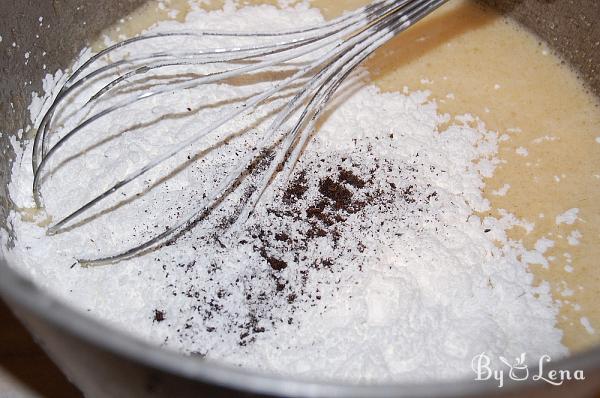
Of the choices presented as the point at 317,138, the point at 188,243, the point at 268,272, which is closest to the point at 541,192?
the point at 317,138

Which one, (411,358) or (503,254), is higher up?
(503,254)

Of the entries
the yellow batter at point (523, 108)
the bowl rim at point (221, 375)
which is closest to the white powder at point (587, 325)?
the yellow batter at point (523, 108)

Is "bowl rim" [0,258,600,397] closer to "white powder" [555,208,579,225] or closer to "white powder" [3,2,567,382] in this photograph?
"white powder" [3,2,567,382]

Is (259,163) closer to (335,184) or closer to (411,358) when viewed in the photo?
(335,184)

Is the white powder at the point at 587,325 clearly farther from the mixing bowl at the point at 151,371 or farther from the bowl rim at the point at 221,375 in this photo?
the bowl rim at the point at 221,375

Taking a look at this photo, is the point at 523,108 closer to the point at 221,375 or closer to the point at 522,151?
the point at 522,151

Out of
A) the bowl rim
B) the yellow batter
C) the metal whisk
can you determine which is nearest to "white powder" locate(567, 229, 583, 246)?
the yellow batter

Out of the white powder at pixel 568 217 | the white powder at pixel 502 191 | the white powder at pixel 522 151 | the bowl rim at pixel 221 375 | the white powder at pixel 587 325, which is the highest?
the white powder at pixel 522 151

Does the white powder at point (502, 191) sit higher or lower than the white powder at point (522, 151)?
lower
